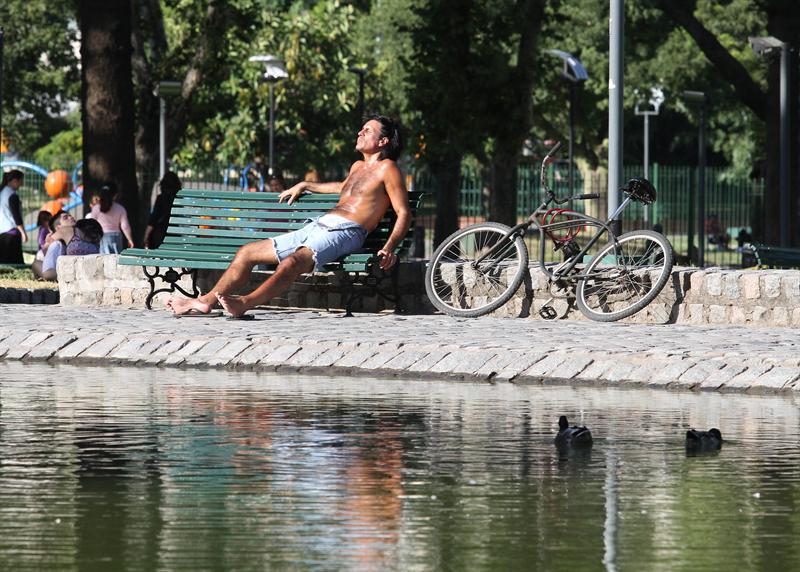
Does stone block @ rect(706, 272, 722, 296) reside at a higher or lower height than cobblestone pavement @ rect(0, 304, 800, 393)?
higher

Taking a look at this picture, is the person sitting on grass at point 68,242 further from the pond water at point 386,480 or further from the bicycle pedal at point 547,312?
the pond water at point 386,480

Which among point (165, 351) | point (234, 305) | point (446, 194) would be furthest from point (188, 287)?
point (446, 194)

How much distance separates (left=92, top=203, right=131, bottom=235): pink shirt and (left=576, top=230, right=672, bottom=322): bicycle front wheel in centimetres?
913

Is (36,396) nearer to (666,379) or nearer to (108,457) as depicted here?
(108,457)

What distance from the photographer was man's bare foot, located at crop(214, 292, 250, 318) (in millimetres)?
15070

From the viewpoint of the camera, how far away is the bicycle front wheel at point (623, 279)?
50.2ft

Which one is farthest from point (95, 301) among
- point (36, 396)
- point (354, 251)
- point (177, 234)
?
point (36, 396)

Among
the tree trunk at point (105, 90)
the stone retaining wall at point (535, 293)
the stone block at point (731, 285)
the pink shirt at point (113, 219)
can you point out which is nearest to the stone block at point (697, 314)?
the stone retaining wall at point (535, 293)

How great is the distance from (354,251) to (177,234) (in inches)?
101

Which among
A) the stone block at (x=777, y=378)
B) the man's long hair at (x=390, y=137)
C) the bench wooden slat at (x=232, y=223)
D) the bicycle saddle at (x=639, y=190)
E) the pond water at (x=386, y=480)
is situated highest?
the man's long hair at (x=390, y=137)

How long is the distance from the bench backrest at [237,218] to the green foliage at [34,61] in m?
40.8

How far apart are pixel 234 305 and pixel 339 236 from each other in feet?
3.29

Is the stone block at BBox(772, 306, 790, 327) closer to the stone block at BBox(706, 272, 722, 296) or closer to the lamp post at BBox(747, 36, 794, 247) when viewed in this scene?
the stone block at BBox(706, 272, 722, 296)

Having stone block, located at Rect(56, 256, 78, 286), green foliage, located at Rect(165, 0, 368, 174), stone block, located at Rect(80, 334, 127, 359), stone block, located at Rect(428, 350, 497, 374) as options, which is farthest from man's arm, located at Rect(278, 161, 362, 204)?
green foliage, located at Rect(165, 0, 368, 174)
